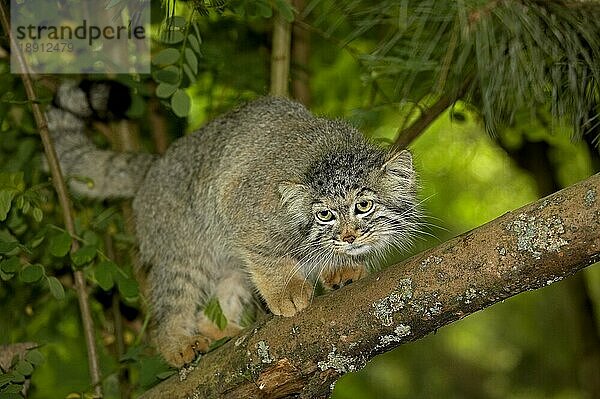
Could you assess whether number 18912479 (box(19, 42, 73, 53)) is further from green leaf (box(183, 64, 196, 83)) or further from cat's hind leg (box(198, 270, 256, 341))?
cat's hind leg (box(198, 270, 256, 341))

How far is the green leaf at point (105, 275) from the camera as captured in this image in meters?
2.64

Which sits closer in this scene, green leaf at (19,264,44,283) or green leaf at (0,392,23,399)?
green leaf at (0,392,23,399)

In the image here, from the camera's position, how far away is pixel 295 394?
2.23 metres

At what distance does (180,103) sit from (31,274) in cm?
69

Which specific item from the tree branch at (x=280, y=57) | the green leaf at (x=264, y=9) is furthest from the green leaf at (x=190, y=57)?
the tree branch at (x=280, y=57)

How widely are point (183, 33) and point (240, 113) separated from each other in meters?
0.69

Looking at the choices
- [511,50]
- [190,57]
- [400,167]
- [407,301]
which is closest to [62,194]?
[190,57]

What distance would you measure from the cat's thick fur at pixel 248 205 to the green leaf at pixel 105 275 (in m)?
0.45

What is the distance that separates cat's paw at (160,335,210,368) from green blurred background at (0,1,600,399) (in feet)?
0.23

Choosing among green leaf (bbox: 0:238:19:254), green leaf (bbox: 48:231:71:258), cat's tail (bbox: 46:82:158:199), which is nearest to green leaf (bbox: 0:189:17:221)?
green leaf (bbox: 0:238:19:254)

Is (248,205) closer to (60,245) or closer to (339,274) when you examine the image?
(339,274)

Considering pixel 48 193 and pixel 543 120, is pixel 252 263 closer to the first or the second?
pixel 48 193

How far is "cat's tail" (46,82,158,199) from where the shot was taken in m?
3.48

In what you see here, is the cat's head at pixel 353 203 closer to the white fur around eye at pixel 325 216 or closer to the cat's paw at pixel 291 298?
the white fur around eye at pixel 325 216
